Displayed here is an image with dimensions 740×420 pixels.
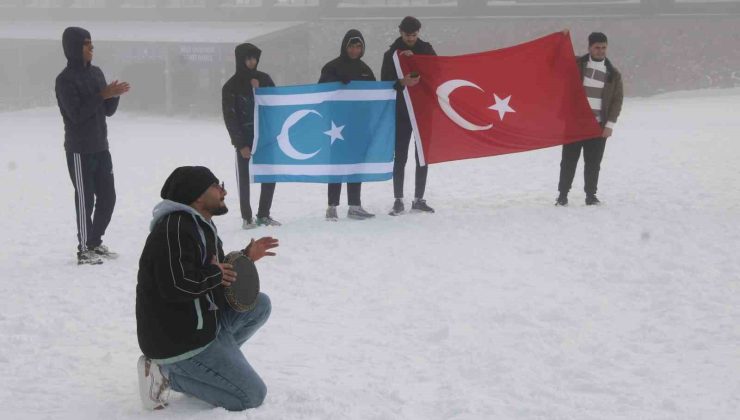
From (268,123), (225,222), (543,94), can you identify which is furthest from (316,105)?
(543,94)

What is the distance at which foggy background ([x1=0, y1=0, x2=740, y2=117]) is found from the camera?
69.9 feet

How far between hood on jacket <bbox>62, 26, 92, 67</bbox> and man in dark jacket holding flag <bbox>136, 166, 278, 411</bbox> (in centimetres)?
332

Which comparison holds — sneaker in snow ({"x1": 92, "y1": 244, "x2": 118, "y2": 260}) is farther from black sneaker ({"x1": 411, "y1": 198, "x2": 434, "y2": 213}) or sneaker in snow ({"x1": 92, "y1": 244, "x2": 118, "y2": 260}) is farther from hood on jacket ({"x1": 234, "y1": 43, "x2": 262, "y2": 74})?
black sneaker ({"x1": 411, "y1": 198, "x2": 434, "y2": 213})

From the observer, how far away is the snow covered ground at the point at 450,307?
158 inches

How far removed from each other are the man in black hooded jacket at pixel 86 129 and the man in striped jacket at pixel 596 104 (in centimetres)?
452

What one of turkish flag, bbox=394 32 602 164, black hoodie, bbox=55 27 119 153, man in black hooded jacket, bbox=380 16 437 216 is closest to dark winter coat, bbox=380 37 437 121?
man in black hooded jacket, bbox=380 16 437 216

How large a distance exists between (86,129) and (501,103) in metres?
4.11

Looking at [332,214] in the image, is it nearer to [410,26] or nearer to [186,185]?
[410,26]

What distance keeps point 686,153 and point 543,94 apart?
455 centimetres

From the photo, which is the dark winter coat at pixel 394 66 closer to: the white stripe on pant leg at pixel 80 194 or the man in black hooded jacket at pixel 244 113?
the man in black hooded jacket at pixel 244 113

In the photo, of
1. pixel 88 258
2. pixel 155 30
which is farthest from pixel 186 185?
pixel 155 30

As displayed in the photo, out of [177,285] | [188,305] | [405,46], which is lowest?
[188,305]

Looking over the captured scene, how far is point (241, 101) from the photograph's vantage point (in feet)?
26.3

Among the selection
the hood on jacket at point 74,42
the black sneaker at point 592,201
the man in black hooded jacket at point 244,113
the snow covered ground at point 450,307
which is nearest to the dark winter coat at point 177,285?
the snow covered ground at point 450,307
